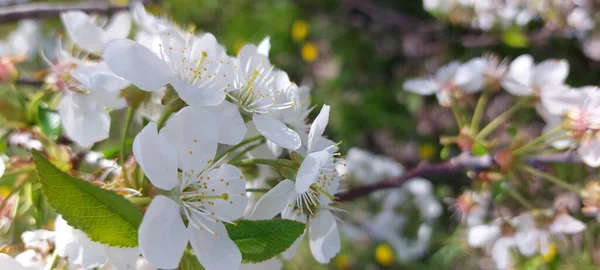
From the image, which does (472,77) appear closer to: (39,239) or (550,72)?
(550,72)

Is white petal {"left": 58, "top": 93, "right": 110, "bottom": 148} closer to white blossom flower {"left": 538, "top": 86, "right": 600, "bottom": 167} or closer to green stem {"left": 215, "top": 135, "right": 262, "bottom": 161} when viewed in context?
green stem {"left": 215, "top": 135, "right": 262, "bottom": 161}

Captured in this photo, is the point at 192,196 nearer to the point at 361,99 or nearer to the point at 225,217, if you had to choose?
the point at 225,217

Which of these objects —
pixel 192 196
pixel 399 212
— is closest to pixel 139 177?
pixel 192 196

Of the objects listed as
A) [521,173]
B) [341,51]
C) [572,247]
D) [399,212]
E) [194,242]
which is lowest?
[399,212]

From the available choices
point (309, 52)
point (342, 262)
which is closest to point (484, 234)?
point (342, 262)

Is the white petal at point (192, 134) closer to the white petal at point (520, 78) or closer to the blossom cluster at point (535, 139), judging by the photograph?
the blossom cluster at point (535, 139)
